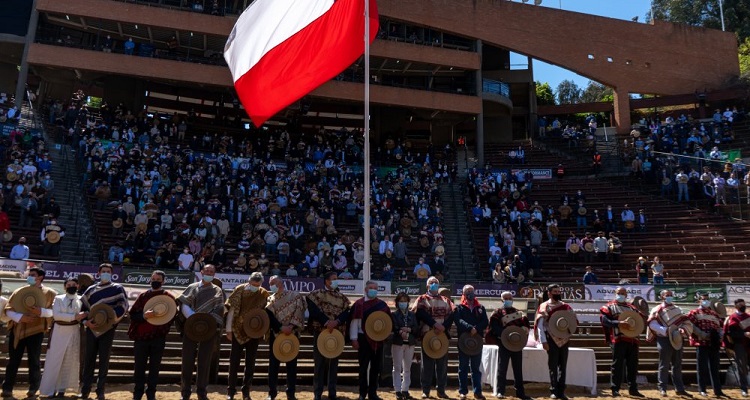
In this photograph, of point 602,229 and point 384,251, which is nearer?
point 384,251

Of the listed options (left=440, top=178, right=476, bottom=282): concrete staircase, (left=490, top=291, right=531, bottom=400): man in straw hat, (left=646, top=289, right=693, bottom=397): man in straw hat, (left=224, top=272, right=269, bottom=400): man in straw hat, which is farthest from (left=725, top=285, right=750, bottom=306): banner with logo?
(left=224, top=272, right=269, bottom=400): man in straw hat

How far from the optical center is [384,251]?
83.0 ft

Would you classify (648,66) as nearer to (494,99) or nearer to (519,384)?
(494,99)

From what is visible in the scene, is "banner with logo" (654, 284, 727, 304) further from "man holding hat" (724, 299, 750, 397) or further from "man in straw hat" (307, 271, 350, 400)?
"man in straw hat" (307, 271, 350, 400)

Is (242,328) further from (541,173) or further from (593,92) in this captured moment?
(593,92)

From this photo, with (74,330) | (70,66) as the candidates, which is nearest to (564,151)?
(70,66)

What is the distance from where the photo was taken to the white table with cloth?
11.8 m

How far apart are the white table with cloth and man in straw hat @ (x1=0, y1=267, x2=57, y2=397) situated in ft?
24.3

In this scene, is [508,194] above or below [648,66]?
below

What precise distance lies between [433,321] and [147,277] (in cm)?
1118

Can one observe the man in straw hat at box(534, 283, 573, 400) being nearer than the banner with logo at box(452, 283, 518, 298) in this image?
Yes

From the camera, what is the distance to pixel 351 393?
11297 mm

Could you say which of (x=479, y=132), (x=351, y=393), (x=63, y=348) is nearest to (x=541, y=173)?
(x=479, y=132)

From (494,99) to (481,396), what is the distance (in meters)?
32.5
